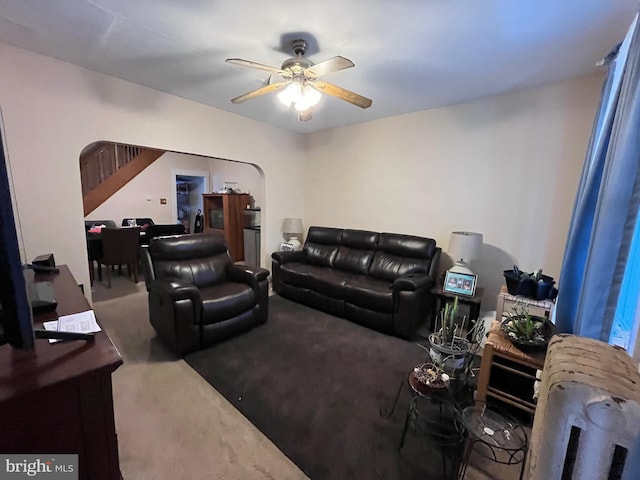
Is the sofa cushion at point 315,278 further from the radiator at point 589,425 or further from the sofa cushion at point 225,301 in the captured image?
the radiator at point 589,425

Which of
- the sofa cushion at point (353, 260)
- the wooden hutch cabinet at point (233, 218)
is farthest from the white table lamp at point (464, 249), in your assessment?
the wooden hutch cabinet at point (233, 218)

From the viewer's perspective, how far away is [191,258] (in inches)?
121

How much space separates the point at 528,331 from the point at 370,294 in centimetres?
148

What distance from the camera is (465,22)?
5.69ft

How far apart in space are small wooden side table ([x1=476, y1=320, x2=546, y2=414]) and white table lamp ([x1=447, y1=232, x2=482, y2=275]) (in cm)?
114

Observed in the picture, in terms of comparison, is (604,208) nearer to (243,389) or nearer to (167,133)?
(243,389)

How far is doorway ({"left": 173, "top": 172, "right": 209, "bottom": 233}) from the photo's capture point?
8008mm

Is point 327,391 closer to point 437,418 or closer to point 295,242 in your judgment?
point 437,418

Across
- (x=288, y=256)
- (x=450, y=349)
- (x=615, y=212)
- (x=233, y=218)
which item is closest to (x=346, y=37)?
(x=615, y=212)

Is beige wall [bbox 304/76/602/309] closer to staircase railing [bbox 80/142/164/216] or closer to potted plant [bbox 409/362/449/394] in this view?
potted plant [bbox 409/362/449/394]

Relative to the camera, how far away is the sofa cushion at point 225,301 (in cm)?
248

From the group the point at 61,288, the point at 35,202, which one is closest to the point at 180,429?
the point at 61,288

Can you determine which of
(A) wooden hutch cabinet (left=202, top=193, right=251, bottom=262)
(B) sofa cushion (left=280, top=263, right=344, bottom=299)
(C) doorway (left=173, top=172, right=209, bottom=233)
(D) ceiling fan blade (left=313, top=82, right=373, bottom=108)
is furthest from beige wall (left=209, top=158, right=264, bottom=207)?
(D) ceiling fan blade (left=313, top=82, right=373, bottom=108)

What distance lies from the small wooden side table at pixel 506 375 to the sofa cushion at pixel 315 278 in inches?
66.7
